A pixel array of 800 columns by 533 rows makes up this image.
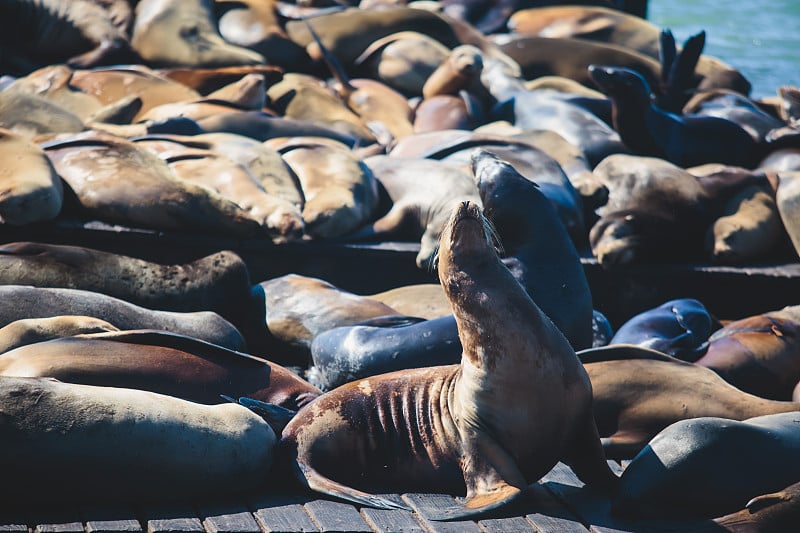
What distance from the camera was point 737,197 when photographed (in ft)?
24.5

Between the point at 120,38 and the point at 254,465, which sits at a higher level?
the point at 254,465

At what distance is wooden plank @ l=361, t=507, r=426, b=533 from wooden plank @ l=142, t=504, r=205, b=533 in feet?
1.70

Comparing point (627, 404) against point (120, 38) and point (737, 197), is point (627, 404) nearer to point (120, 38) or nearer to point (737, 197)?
point (737, 197)

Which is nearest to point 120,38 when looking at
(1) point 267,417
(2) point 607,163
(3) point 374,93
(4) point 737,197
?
(3) point 374,93

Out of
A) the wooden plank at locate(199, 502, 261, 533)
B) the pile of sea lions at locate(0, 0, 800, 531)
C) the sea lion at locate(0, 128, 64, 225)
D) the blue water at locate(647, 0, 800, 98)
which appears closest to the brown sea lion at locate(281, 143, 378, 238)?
the pile of sea lions at locate(0, 0, 800, 531)

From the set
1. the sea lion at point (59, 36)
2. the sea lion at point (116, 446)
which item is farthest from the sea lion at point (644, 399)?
the sea lion at point (59, 36)

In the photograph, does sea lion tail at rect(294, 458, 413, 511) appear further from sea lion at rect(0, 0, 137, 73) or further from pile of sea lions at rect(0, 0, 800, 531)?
sea lion at rect(0, 0, 137, 73)

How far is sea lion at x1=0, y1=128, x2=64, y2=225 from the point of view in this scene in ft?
19.5

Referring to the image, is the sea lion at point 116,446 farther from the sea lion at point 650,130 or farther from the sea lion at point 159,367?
the sea lion at point 650,130

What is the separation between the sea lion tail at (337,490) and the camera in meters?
3.56

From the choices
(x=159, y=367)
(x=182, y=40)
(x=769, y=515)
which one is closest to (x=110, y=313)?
(x=159, y=367)

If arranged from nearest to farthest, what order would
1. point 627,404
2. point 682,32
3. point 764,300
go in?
point 627,404
point 764,300
point 682,32

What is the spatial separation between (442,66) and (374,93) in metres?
0.67

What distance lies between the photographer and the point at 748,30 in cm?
3697
